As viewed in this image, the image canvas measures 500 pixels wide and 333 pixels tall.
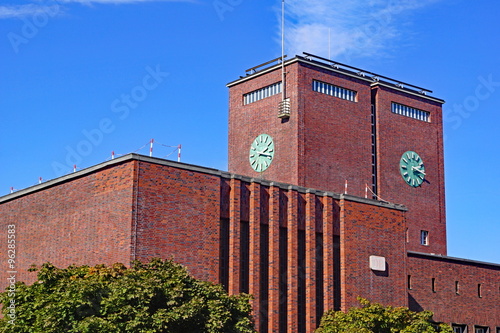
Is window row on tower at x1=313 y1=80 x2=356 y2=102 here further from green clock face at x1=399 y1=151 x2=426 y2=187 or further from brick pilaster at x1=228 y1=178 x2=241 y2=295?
brick pilaster at x1=228 y1=178 x2=241 y2=295

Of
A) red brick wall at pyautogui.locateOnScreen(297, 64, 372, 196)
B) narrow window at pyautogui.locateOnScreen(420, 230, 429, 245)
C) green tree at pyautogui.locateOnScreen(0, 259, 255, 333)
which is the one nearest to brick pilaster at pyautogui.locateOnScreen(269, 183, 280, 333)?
green tree at pyautogui.locateOnScreen(0, 259, 255, 333)

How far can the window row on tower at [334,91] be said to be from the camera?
201 ft

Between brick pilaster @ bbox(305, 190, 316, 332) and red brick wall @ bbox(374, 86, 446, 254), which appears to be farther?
red brick wall @ bbox(374, 86, 446, 254)

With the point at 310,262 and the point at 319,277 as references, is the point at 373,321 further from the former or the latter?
the point at 310,262

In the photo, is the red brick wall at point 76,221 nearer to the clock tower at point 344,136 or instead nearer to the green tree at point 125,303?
the green tree at point 125,303

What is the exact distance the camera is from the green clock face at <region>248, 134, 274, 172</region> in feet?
202

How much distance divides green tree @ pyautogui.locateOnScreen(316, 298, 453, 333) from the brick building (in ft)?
6.86

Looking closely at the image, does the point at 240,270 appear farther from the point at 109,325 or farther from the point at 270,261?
the point at 109,325

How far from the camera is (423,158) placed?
218 feet

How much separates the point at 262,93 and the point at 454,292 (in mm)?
21404

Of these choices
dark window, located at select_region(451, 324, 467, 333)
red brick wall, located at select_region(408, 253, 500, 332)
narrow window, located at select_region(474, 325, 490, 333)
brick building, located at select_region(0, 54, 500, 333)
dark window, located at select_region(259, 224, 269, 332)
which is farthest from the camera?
narrow window, located at select_region(474, 325, 490, 333)

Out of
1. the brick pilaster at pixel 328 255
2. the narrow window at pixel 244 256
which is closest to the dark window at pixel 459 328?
the brick pilaster at pixel 328 255

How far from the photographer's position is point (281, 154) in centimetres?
6019

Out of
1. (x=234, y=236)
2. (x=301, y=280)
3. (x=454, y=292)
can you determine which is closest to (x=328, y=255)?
(x=301, y=280)
